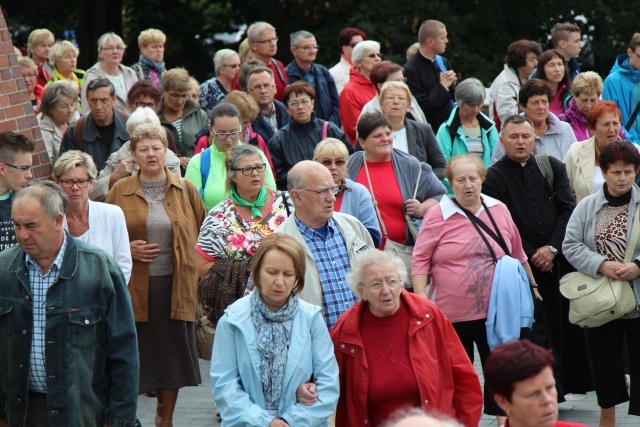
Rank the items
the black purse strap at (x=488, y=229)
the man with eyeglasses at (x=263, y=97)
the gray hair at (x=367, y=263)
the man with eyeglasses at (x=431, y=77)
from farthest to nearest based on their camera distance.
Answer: the man with eyeglasses at (x=431, y=77)
the man with eyeglasses at (x=263, y=97)
the black purse strap at (x=488, y=229)
the gray hair at (x=367, y=263)

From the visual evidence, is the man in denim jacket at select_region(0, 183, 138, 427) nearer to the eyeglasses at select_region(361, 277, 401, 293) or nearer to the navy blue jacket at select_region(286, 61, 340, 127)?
the eyeglasses at select_region(361, 277, 401, 293)

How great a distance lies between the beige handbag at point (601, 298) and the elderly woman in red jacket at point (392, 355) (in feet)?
6.32

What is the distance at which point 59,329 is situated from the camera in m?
5.81

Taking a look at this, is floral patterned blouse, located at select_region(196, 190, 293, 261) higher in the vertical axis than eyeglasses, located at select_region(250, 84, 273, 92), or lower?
lower

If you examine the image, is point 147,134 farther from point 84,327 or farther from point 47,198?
point 84,327

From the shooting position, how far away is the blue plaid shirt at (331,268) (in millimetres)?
6793

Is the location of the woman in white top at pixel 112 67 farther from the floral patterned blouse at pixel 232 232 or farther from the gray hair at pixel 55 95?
the floral patterned blouse at pixel 232 232

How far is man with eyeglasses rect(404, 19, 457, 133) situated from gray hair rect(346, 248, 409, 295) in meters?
6.34

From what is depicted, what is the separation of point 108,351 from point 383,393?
56.2 inches

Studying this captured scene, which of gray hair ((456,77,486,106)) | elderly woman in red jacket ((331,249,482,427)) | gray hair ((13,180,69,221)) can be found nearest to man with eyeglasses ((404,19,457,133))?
gray hair ((456,77,486,106))

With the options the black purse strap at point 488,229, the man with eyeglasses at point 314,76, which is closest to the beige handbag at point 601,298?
the black purse strap at point 488,229


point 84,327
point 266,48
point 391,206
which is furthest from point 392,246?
point 266,48

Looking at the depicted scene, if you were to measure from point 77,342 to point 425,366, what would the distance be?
5.82ft

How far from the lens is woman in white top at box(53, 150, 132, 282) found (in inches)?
289
